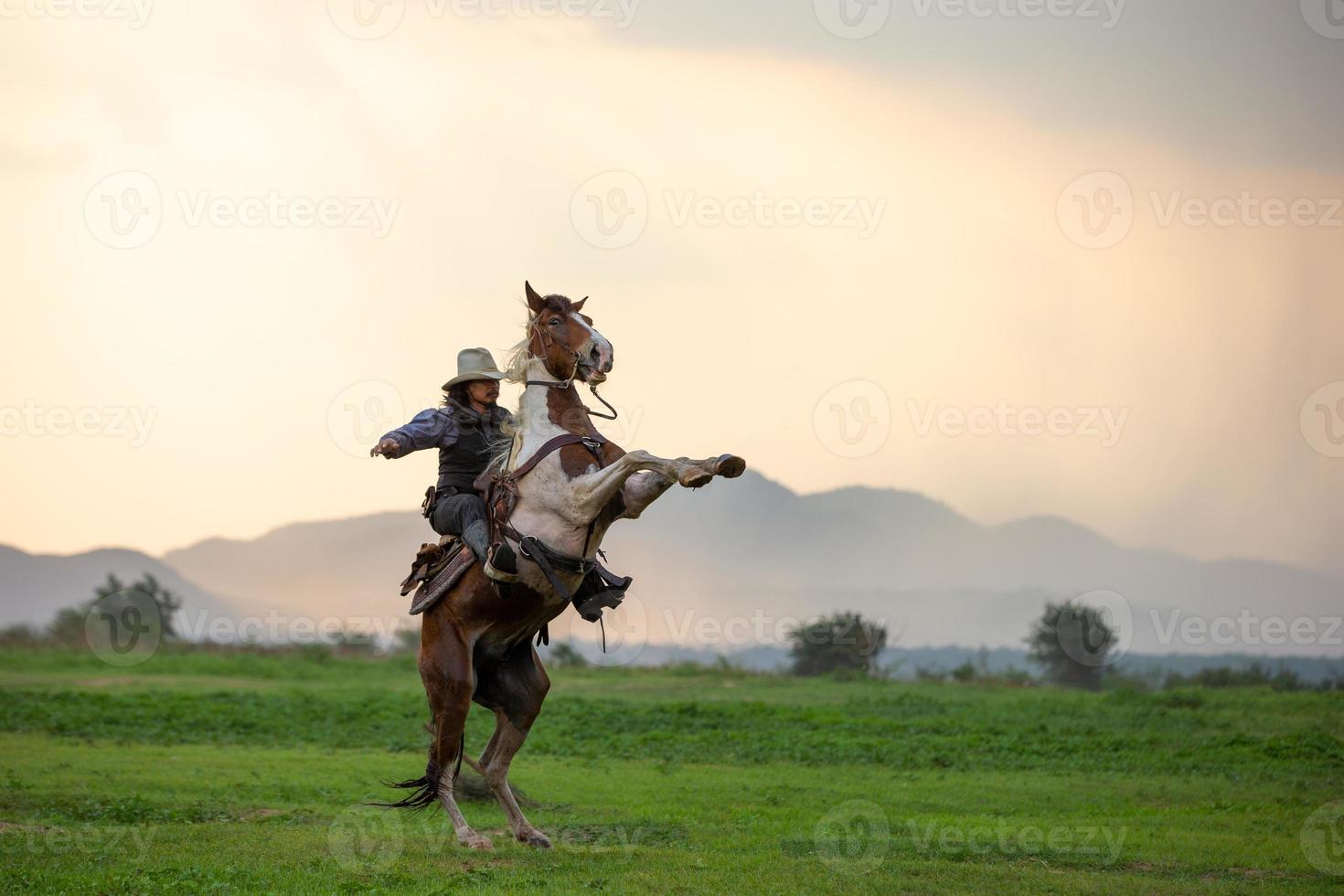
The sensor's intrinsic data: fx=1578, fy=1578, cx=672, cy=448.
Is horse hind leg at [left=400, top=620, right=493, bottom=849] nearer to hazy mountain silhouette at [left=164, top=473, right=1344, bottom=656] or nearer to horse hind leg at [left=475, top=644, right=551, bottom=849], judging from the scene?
horse hind leg at [left=475, top=644, right=551, bottom=849]

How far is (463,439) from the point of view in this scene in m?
12.9

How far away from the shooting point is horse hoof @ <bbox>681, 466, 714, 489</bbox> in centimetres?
1044

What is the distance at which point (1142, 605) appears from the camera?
58.1 meters

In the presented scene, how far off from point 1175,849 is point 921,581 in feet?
188

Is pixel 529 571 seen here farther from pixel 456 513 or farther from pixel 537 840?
pixel 537 840

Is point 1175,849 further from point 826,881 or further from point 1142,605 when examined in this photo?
point 1142,605

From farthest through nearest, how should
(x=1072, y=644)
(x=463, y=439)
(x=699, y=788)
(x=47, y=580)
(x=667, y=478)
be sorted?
(x=47, y=580) < (x=1072, y=644) < (x=699, y=788) < (x=463, y=439) < (x=667, y=478)

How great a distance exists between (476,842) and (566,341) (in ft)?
12.9

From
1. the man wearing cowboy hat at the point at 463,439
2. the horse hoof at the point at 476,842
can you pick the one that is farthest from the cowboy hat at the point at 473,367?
the horse hoof at the point at 476,842

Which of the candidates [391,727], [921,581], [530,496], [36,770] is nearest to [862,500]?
[921,581]

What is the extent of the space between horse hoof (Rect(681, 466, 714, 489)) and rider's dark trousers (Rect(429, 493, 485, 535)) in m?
2.42

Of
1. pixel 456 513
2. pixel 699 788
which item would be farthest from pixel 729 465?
pixel 699 788

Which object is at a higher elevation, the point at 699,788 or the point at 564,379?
the point at 564,379

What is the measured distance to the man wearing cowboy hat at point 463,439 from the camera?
40.6 ft
